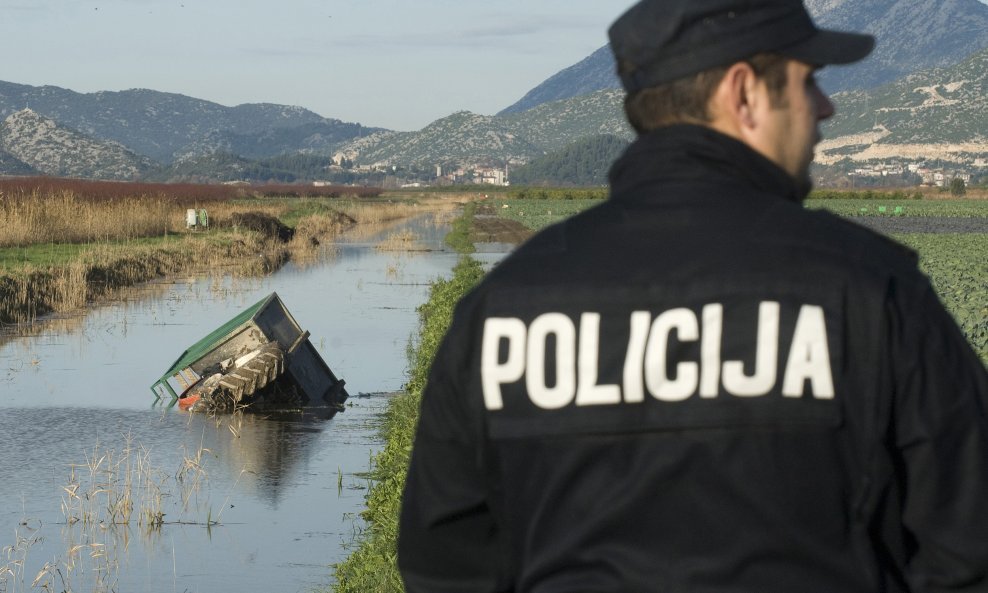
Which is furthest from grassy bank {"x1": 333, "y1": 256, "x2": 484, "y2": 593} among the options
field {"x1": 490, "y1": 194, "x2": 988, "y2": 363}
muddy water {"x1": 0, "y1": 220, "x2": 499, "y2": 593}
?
field {"x1": 490, "y1": 194, "x2": 988, "y2": 363}

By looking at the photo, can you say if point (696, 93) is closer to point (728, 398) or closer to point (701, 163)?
point (701, 163)

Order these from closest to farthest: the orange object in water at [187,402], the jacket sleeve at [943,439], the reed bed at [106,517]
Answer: the jacket sleeve at [943,439] → the reed bed at [106,517] → the orange object in water at [187,402]

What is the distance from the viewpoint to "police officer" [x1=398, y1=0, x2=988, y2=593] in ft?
6.99

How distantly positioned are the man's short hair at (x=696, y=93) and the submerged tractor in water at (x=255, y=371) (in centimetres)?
1403

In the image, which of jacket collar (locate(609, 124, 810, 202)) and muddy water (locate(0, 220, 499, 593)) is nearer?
jacket collar (locate(609, 124, 810, 202))

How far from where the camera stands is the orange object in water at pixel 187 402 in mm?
16344

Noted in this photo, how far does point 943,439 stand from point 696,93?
0.67 m

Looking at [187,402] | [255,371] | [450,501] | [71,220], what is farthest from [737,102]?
[71,220]

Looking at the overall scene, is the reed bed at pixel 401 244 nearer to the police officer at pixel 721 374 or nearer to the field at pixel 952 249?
the field at pixel 952 249

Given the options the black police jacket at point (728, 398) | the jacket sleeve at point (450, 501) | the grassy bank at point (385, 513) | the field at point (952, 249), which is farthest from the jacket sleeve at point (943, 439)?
the grassy bank at point (385, 513)

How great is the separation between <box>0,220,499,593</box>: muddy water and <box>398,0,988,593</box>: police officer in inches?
288

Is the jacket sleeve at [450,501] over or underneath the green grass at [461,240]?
over

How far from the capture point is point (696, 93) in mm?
2307

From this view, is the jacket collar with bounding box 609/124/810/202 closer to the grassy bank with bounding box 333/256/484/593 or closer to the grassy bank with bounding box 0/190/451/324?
the grassy bank with bounding box 333/256/484/593
